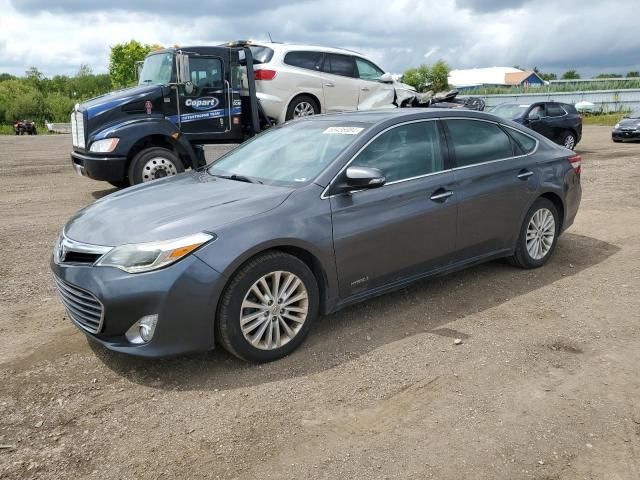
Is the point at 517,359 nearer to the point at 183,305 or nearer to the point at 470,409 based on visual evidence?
the point at 470,409

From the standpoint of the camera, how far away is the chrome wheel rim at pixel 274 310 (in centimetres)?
356

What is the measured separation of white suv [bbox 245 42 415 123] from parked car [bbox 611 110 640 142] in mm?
11660

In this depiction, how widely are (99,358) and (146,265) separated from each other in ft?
3.05

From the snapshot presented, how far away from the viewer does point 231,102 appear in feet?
31.8

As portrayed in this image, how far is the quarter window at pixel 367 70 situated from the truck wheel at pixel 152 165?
440 cm

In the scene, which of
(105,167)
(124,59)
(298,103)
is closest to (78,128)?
(105,167)

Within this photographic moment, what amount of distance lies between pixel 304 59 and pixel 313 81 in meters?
0.44

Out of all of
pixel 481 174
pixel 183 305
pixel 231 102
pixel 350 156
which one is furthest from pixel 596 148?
pixel 183 305

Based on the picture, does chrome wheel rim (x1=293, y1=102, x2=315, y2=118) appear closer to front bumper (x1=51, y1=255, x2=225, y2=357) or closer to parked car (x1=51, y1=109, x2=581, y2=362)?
parked car (x1=51, y1=109, x2=581, y2=362)

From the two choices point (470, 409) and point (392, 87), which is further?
point (392, 87)

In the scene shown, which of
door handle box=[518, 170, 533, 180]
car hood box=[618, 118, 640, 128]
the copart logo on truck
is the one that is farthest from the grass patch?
door handle box=[518, 170, 533, 180]

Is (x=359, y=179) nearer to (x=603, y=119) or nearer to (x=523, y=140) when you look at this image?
(x=523, y=140)

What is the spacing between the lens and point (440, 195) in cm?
449

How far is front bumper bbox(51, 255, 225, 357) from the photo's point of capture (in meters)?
3.26
